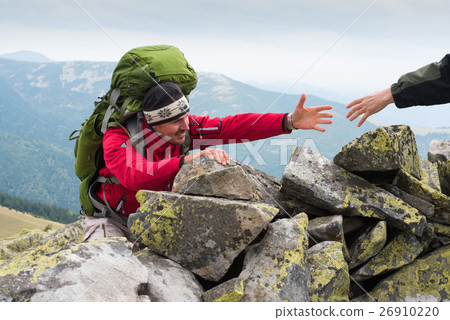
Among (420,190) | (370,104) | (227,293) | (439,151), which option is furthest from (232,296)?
(439,151)

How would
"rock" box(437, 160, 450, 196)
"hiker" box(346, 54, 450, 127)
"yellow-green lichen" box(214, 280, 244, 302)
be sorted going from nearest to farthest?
1. "yellow-green lichen" box(214, 280, 244, 302)
2. "hiker" box(346, 54, 450, 127)
3. "rock" box(437, 160, 450, 196)

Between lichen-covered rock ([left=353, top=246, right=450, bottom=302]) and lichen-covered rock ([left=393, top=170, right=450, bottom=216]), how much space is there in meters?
1.25

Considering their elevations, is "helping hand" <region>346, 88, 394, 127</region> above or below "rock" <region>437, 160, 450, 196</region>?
above

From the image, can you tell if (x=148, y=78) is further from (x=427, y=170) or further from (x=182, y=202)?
(x=427, y=170)

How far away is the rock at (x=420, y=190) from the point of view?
9.41m

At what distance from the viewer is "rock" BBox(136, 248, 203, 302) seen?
22.8ft

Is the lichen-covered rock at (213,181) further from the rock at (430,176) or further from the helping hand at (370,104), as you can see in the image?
the rock at (430,176)

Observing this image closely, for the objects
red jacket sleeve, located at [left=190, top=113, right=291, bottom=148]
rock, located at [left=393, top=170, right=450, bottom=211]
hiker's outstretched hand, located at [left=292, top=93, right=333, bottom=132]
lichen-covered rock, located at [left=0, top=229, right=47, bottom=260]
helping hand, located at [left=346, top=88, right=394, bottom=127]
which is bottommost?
lichen-covered rock, located at [left=0, top=229, right=47, bottom=260]

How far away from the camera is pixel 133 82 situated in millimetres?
8469

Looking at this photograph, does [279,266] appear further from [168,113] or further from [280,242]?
[168,113]

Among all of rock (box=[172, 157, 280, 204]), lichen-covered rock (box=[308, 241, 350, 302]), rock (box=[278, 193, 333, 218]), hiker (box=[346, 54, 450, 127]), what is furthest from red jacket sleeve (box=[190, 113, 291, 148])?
lichen-covered rock (box=[308, 241, 350, 302])

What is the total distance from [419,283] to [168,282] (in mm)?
5240

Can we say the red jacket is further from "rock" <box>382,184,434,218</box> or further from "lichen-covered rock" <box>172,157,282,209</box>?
"rock" <box>382,184,434,218</box>

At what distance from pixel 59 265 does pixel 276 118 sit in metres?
5.94
